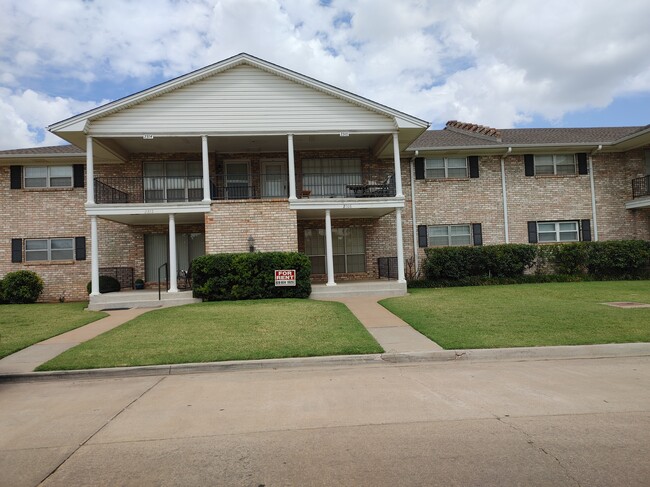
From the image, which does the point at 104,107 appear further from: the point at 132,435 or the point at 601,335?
the point at 601,335

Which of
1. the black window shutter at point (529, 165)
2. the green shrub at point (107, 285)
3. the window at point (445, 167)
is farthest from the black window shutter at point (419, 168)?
the green shrub at point (107, 285)

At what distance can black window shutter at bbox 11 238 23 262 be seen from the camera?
737 inches

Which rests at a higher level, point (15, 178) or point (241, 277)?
point (15, 178)

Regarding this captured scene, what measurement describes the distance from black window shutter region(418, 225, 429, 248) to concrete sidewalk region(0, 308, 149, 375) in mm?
11864

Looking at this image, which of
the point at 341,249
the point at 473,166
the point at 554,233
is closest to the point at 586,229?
the point at 554,233

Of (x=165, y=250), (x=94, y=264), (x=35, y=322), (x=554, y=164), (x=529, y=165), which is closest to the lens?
(x=35, y=322)

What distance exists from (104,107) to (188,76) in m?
3.04

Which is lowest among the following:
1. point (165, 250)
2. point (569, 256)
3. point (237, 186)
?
point (569, 256)

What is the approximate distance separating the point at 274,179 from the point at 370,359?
43.0 ft

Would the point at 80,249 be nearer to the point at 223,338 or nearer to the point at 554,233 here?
the point at 223,338

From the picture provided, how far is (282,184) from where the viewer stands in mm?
19359

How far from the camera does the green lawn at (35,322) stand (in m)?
9.52

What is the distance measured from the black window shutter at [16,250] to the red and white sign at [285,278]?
11351mm

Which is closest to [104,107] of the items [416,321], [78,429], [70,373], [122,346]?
[122,346]
